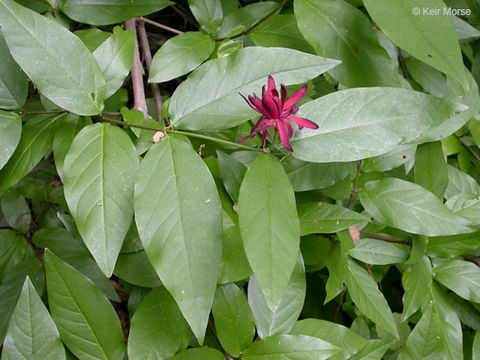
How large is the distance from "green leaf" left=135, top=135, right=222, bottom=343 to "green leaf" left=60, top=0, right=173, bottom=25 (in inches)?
A: 20.4

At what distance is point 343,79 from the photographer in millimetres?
822

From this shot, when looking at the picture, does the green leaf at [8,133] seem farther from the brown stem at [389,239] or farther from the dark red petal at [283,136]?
the brown stem at [389,239]

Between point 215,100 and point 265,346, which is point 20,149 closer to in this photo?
point 215,100

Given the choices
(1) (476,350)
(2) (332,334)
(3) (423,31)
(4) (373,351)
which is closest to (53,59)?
(3) (423,31)

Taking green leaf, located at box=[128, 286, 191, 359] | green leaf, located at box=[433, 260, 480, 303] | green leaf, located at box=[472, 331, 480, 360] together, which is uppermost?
green leaf, located at box=[128, 286, 191, 359]

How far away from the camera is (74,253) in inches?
41.8

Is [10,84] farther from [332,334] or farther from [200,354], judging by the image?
[332,334]

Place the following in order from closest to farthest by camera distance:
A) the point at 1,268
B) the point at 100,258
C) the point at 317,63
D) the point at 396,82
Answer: the point at 100,258, the point at 317,63, the point at 396,82, the point at 1,268

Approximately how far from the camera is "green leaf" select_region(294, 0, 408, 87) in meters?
0.82

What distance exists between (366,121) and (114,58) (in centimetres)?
52

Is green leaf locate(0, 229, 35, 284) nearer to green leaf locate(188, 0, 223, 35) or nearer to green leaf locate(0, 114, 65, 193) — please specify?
green leaf locate(0, 114, 65, 193)

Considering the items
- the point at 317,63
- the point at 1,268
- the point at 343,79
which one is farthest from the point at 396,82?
the point at 1,268

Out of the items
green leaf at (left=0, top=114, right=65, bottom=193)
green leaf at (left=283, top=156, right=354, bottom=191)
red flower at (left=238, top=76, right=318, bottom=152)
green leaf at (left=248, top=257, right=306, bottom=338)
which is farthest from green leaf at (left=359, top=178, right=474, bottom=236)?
green leaf at (left=0, top=114, right=65, bottom=193)

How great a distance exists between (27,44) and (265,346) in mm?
696
